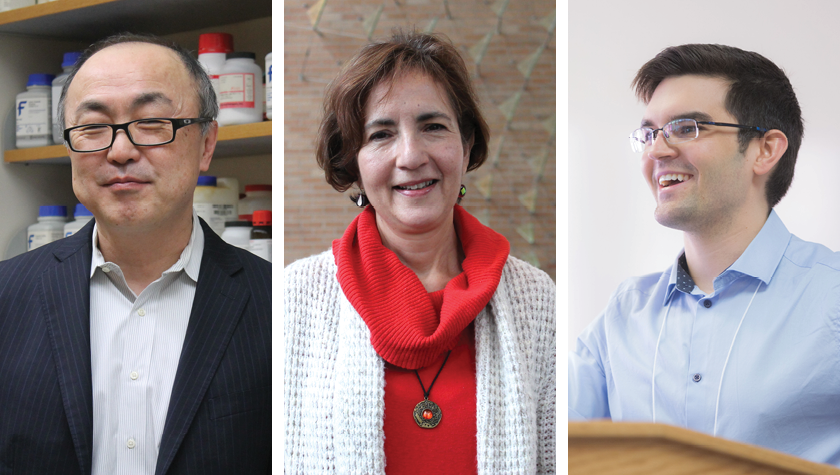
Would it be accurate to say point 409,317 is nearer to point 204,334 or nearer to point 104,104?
point 204,334

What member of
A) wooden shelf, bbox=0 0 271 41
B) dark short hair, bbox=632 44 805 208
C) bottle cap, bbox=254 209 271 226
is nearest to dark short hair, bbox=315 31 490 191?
bottle cap, bbox=254 209 271 226

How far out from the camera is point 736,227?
3.92 feet

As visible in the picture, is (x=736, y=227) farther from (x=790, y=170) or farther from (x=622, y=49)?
(x=622, y=49)

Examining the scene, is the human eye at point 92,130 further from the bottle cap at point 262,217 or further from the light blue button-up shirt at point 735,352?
the light blue button-up shirt at point 735,352

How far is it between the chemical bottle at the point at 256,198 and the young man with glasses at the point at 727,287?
98 centimetres

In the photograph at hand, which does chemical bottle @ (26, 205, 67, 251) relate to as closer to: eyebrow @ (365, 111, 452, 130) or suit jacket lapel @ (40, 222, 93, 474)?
suit jacket lapel @ (40, 222, 93, 474)

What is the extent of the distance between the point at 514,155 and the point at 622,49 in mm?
327

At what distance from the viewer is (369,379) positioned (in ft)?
3.77

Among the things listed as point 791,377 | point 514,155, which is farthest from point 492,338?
point 791,377

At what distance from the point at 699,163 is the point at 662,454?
1.95ft

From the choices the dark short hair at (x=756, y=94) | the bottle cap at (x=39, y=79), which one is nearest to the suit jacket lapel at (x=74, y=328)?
the bottle cap at (x=39, y=79)

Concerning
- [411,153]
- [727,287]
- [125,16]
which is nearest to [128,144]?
[411,153]

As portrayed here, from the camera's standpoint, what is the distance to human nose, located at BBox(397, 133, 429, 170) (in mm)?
1142

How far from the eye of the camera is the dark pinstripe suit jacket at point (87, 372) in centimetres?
116
